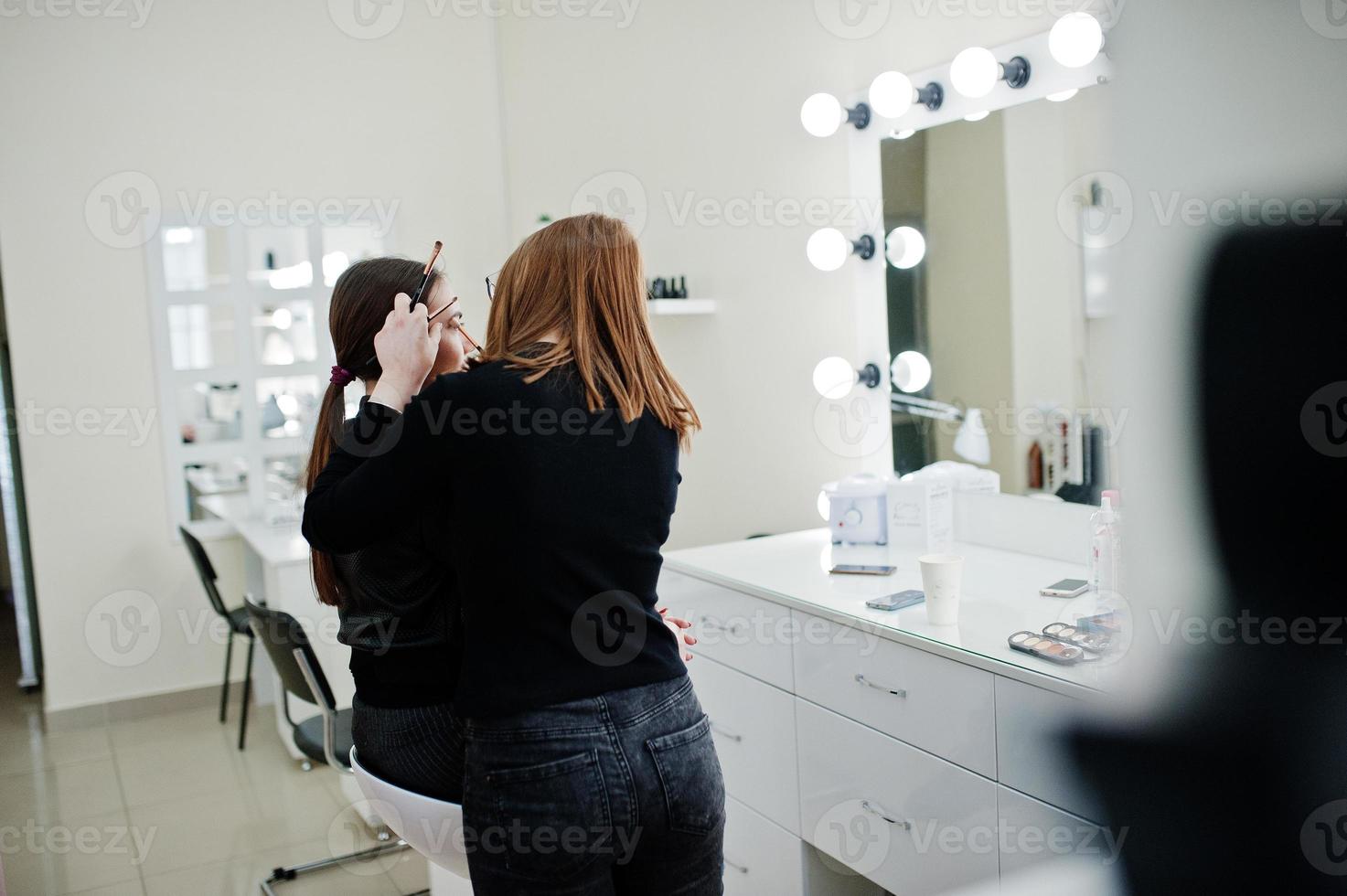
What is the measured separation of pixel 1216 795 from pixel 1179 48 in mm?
240

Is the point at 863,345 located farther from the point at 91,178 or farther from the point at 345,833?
the point at 91,178

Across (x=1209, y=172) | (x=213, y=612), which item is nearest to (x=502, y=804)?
(x=1209, y=172)

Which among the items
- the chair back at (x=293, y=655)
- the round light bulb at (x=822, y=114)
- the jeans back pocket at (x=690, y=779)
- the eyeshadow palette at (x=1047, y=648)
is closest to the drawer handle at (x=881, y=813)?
the eyeshadow palette at (x=1047, y=648)

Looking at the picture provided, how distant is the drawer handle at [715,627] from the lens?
6.89 ft

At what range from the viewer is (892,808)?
1.69 metres

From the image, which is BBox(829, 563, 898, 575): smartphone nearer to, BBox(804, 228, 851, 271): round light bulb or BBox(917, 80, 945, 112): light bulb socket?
BBox(804, 228, 851, 271): round light bulb

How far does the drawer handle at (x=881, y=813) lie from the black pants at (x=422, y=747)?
0.80m

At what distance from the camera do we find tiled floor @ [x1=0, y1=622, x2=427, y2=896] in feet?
8.57

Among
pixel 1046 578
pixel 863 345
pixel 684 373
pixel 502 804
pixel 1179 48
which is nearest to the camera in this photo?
pixel 1179 48

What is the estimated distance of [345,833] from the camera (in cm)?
286

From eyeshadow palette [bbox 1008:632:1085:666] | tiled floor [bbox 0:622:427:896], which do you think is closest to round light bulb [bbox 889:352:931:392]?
eyeshadow palette [bbox 1008:632:1085:666]

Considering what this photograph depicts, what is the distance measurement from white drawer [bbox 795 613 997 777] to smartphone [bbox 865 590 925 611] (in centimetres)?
7

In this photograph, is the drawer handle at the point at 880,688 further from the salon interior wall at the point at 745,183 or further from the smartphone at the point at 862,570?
the salon interior wall at the point at 745,183

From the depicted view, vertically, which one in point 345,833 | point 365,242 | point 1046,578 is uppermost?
point 365,242
